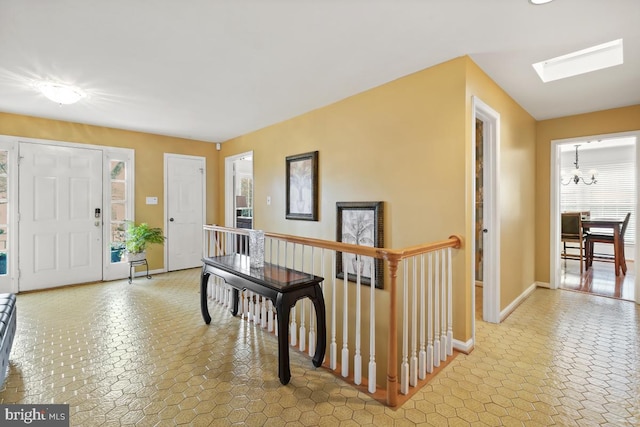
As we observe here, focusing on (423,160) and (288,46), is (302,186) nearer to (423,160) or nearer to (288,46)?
(423,160)

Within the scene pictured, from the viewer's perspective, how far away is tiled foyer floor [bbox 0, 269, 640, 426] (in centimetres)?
169

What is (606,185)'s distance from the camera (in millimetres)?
6367

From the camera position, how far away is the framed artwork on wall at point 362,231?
3016mm

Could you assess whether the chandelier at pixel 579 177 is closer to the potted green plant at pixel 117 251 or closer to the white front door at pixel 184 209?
the white front door at pixel 184 209

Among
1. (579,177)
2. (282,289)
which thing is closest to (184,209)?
(282,289)

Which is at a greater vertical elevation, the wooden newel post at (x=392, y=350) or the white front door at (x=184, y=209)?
the white front door at (x=184, y=209)

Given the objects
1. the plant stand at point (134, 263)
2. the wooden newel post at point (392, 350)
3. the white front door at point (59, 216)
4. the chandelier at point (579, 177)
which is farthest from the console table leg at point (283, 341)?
the chandelier at point (579, 177)

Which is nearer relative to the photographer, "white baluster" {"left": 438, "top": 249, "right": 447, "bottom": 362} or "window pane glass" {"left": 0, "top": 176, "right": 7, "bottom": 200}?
"white baluster" {"left": 438, "top": 249, "right": 447, "bottom": 362}

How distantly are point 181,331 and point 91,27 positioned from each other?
8.44ft

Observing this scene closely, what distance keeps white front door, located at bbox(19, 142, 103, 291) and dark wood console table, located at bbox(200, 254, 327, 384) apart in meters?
A: 3.19

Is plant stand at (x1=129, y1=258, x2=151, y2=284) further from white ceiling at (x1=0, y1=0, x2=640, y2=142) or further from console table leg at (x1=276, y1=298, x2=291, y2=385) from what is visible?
console table leg at (x1=276, y1=298, x2=291, y2=385)

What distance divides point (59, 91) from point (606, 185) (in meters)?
9.52

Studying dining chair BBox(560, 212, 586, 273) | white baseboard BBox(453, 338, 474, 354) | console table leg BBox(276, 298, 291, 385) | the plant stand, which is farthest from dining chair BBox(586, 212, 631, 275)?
the plant stand

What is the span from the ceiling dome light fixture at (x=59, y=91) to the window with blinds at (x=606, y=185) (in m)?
8.11
